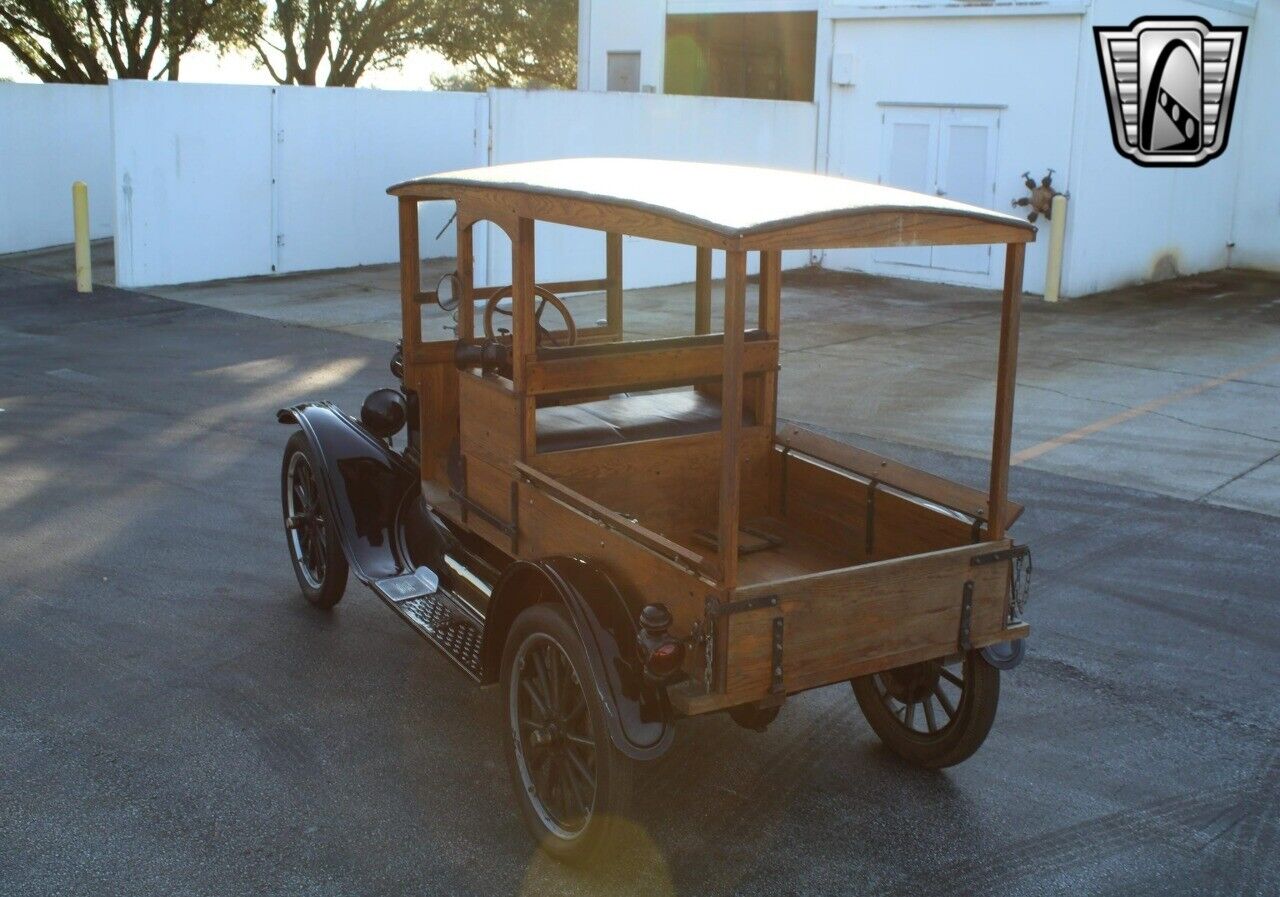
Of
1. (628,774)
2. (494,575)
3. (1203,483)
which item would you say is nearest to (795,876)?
(628,774)

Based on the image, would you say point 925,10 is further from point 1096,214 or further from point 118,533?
point 118,533

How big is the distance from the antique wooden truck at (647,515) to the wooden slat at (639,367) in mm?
10

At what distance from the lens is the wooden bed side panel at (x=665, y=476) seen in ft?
16.8

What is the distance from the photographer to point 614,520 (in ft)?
14.4

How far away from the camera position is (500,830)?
4496mm

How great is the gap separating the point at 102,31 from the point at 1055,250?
19.7m

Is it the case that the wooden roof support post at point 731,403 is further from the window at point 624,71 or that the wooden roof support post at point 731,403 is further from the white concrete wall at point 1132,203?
the window at point 624,71

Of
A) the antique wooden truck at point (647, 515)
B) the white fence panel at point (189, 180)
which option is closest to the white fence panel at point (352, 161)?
the white fence panel at point (189, 180)

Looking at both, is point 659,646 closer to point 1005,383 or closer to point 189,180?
point 1005,383

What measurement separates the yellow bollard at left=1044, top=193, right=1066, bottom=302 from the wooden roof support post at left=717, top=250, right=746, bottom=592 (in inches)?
551

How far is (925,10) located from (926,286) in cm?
355

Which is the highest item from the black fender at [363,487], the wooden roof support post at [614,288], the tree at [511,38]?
the tree at [511,38]
